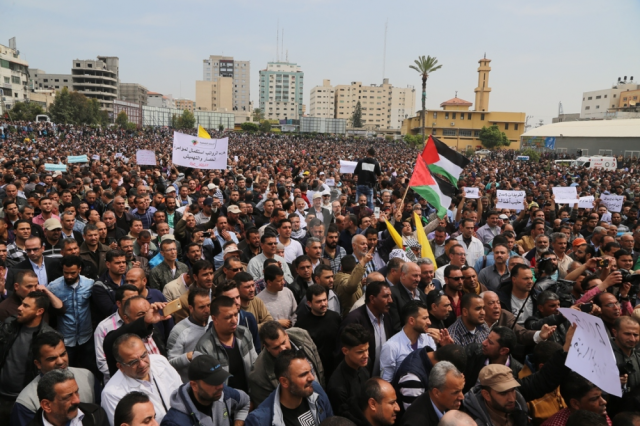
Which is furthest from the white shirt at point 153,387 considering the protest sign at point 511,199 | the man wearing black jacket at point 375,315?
the protest sign at point 511,199

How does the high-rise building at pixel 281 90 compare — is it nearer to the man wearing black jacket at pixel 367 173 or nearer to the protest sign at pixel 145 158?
the protest sign at pixel 145 158

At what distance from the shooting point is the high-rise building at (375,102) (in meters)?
167

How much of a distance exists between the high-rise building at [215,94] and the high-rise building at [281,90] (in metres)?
15.3

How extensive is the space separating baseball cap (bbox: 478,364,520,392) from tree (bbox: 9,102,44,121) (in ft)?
228

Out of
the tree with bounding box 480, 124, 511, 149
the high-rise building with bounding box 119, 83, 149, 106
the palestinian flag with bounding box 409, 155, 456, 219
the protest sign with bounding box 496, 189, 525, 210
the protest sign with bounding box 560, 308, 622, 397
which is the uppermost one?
the high-rise building with bounding box 119, 83, 149, 106

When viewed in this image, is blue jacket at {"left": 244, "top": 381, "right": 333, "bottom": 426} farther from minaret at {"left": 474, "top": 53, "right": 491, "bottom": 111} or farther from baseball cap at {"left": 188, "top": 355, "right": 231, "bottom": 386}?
minaret at {"left": 474, "top": 53, "right": 491, "bottom": 111}

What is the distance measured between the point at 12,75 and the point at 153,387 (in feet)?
295

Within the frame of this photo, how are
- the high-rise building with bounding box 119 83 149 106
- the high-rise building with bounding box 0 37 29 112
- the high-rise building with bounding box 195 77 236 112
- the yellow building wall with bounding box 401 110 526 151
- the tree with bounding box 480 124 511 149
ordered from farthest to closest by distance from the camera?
1. the high-rise building with bounding box 195 77 236 112
2. the high-rise building with bounding box 119 83 149 106
3. the yellow building wall with bounding box 401 110 526 151
4. the tree with bounding box 480 124 511 149
5. the high-rise building with bounding box 0 37 29 112

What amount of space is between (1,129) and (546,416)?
134 ft

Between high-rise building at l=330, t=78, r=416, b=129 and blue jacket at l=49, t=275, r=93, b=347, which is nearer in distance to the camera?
blue jacket at l=49, t=275, r=93, b=347

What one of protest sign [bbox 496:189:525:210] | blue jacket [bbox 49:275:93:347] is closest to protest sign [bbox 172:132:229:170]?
protest sign [bbox 496:189:525:210]

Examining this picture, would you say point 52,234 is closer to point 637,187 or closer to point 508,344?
point 508,344

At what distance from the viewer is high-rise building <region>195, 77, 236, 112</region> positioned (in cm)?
17362

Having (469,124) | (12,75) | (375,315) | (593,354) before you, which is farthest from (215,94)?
(593,354)
